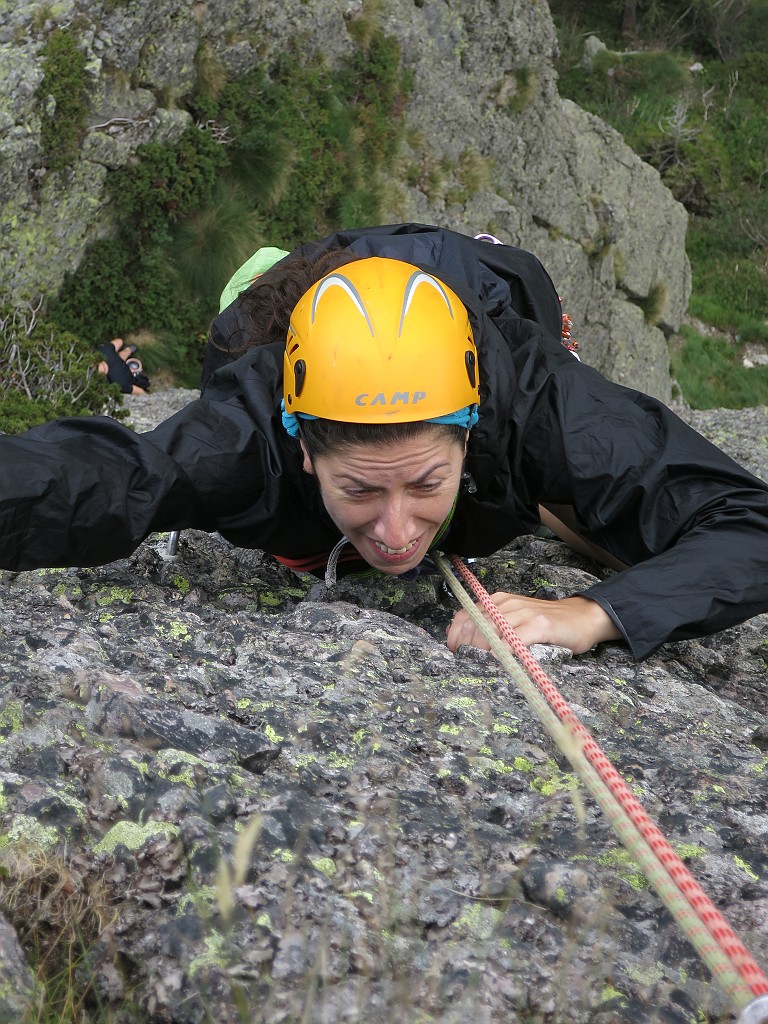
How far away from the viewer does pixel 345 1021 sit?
1793 millimetres

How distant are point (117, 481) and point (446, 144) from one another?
44.3 feet

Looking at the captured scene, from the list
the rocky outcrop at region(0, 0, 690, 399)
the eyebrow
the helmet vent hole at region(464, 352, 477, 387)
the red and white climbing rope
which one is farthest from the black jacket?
the rocky outcrop at region(0, 0, 690, 399)

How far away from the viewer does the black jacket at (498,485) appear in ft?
12.6

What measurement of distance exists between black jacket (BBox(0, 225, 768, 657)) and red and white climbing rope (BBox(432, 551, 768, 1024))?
49.9 inches

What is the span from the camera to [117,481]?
3.96m

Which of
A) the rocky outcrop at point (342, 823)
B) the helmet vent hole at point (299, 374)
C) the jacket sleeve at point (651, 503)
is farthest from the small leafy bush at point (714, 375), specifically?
the rocky outcrop at point (342, 823)

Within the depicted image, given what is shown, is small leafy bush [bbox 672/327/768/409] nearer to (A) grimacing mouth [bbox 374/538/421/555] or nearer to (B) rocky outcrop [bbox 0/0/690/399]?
(B) rocky outcrop [bbox 0/0/690/399]

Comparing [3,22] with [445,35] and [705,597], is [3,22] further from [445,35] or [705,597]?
[705,597]

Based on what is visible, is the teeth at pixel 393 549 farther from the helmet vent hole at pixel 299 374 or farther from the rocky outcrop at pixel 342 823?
the helmet vent hole at pixel 299 374

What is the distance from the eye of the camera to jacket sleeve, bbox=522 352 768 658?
382 cm

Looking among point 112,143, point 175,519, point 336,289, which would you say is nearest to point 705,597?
point 336,289

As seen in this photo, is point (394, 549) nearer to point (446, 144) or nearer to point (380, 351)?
point (380, 351)

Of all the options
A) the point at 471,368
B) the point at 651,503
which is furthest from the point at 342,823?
the point at 651,503

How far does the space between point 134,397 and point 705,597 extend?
8.33m
